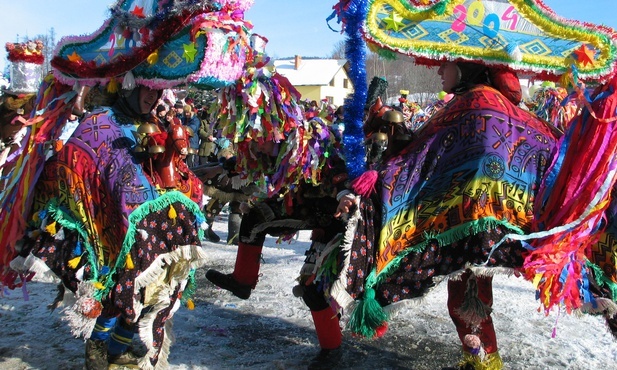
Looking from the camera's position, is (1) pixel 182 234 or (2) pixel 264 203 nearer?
(1) pixel 182 234

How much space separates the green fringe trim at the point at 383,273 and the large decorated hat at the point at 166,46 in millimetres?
1292

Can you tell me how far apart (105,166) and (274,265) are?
3041 millimetres

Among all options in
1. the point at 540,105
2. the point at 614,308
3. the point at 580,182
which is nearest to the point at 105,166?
the point at 580,182

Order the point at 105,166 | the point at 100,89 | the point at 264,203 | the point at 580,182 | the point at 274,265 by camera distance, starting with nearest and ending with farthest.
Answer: the point at 580,182 → the point at 105,166 → the point at 100,89 → the point at 264,203 → the point at 274,265

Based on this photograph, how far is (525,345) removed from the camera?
385cm

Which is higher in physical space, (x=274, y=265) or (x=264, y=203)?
(x=264, y=203)

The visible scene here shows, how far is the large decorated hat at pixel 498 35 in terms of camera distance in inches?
114

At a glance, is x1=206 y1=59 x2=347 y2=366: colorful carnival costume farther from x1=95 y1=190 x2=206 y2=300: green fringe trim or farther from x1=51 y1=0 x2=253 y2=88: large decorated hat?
x1=95 y1=190 x2=206 y2=300: green fringe trim

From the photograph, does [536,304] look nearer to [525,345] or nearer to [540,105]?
[525,345]

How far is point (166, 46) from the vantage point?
2.94 m

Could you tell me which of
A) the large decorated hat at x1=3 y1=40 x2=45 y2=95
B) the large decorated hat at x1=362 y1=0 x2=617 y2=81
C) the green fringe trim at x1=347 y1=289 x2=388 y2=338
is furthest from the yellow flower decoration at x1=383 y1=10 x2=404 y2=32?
the large decorated hat at x1=3 y1=40 x2=45 y2=95

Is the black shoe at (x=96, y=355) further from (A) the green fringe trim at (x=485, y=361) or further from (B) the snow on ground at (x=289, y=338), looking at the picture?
(A) the green fringe trim at (x=485, y=361)

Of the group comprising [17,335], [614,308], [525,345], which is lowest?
[17,335]

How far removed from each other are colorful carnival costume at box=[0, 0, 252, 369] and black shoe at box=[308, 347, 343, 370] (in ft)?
3.17
